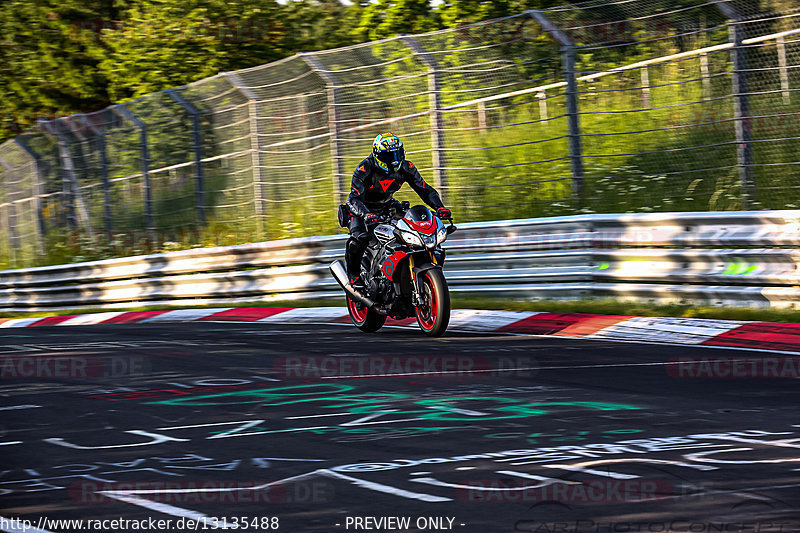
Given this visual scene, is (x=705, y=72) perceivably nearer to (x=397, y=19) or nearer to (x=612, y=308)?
(x=612, y=308)

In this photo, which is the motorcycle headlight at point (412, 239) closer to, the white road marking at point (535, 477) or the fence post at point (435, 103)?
the fence post at point (435, 103)

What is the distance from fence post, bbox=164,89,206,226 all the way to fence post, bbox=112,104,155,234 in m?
Result: 1.26

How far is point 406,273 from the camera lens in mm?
10633

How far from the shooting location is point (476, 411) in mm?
6523

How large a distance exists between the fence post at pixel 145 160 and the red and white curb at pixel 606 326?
4920mm

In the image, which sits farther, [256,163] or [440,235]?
[256,163]

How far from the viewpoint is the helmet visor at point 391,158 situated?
1092 centimetres

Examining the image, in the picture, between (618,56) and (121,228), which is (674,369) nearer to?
(618,56)

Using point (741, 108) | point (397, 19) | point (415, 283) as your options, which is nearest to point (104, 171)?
point (397, 19)

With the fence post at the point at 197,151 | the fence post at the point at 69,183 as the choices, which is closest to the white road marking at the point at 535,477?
the fence post at the point at 197,151

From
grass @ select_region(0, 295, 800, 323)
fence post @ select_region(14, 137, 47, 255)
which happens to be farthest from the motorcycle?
fence post @ select_region(14, 137, 47, 255)

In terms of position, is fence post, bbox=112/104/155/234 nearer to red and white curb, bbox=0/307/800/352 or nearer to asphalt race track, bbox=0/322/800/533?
red and white curb, bbox=0/307/800/352

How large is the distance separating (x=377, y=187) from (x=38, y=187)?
12826 millimetres

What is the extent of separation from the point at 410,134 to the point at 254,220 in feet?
11.5
